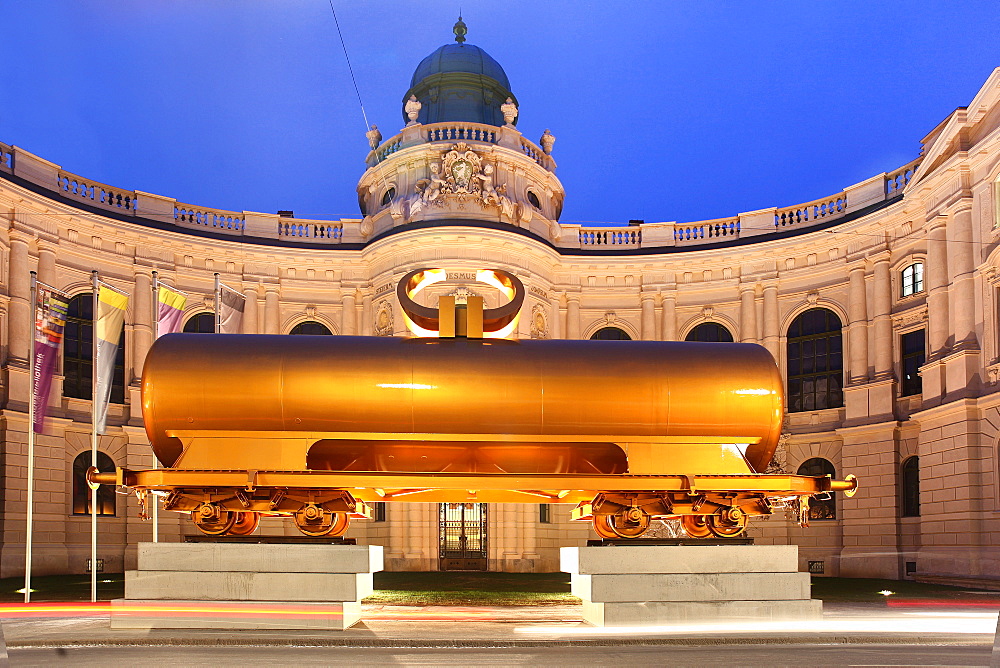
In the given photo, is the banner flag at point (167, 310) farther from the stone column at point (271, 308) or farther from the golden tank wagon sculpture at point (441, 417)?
the golden tank wagon sculpture at point (441, 417)

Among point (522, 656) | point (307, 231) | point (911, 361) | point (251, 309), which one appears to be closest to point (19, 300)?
point (251, 309)

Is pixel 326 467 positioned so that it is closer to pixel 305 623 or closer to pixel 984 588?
pixel 305 623

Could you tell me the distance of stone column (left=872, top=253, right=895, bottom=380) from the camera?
3397 cm

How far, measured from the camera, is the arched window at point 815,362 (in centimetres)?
3641

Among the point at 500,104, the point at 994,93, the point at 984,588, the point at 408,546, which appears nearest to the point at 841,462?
the point at 984,588

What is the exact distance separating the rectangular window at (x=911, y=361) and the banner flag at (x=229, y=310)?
2442 cm

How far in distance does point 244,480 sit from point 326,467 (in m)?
1.08

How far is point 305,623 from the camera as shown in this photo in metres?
10.1

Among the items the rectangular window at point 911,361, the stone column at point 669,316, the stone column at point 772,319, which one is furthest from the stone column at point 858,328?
the stone column at point 669,316

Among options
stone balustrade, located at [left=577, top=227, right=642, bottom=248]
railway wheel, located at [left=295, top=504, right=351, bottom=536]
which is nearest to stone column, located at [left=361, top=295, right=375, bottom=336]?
stone balustrade, located at [left=577, top=227, right=642, bottom=248]

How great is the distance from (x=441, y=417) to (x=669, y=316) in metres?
30.6

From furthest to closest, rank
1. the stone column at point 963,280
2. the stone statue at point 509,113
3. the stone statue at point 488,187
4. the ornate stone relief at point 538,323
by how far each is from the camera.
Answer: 1. the stone statue at point 509,113
2. the ornate stone relief at point 538,323
3. the stone statue at point 488,187
4. the stone column at point 963,280

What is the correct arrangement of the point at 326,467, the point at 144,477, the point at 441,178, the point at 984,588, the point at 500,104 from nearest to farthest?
the point at 144,477, the point at 326,467, the point at 984,588, the point at 441,178, the point at 500,104

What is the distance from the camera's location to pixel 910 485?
107 feet
